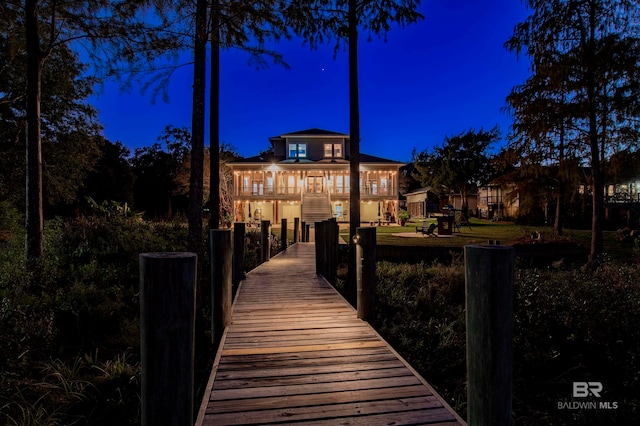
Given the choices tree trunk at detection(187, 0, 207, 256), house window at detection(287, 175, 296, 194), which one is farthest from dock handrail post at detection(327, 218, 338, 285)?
house window at detection(287, 175, 296, 194)

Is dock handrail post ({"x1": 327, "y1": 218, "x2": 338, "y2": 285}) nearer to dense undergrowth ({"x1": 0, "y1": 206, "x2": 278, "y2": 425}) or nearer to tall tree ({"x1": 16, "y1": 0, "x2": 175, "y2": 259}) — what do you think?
dense undergrowth ({"x1": 0, "y1": 206, "x2": 278, "y2": 425})

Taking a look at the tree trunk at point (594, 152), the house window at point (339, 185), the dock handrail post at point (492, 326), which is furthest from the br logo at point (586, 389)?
the house window at point (339, 185)

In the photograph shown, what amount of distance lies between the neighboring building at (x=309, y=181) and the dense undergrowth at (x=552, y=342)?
22143 mm

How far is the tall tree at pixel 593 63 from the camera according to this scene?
10.1 m

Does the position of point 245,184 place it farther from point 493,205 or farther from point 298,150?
point 493,205

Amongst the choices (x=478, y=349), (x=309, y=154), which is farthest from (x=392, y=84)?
(x=478, y=349)

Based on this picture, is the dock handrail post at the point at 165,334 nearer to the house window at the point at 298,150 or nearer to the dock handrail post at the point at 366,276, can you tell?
the dock handrail post at the point at 366,276

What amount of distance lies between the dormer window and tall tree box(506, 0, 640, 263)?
21.1m

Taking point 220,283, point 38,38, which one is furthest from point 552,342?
point 38,38

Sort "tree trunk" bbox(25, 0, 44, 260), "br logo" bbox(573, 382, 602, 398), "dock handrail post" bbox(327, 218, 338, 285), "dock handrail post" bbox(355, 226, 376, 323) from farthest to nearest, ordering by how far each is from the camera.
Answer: "dock handrail post" bbox(327, 218, 338, 285)
"tree trunk" bbox(25, 0, 44, 260)
"dock handrail post" bbox(355, 226, 376, 323)
"br logo" bbox(573, 382, 602, 398)

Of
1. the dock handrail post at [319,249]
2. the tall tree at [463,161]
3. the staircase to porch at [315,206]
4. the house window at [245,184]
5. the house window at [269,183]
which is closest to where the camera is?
the dock handrail post at [319,249]

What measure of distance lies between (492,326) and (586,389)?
4.44 metres

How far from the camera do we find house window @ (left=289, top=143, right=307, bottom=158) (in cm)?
3216

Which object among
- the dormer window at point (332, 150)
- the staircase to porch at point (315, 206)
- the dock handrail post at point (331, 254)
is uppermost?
the dormer window at point (332, 150)
